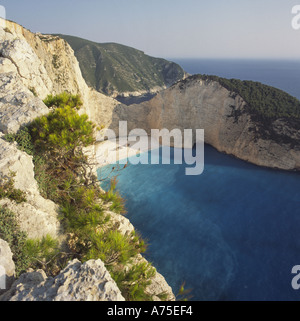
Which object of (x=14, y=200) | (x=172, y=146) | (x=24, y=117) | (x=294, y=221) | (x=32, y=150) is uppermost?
(x=24, y=117)

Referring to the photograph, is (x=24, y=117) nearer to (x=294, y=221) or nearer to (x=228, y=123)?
(x=294, y=221)

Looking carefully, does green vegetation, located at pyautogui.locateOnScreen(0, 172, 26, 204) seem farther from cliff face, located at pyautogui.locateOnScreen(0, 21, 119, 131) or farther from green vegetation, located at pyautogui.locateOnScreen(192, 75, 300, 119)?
green vegetation, located at pyautogui.locateOnScreen(192, 75, 300, 119)

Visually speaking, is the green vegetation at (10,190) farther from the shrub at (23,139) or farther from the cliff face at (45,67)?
the cliff face at (45,67)

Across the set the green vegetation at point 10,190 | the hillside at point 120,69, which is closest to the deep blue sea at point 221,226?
the green vegetation at point 10,190

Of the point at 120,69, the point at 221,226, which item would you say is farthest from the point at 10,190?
the point at 120,69

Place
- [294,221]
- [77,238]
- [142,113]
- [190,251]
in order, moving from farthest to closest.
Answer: [142,113]
[294,221]
[190,251]
[77,238]

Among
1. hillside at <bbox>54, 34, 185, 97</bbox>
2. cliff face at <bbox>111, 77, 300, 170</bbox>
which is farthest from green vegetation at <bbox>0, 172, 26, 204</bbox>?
hillside at <bbox>54, 34, 185, 97</bbox>
